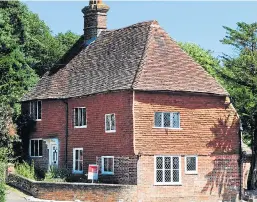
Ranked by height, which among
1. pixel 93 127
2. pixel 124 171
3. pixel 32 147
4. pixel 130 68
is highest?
pixel 130 68

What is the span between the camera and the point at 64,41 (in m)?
77.4

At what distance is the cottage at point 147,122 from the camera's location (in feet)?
128

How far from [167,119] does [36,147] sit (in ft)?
40.1

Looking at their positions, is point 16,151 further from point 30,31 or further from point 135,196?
point 30,31

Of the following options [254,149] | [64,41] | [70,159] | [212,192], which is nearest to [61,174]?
[70,159]

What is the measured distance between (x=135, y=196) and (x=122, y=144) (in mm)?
3628

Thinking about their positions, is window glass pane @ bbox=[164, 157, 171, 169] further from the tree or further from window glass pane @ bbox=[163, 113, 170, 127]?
the tree

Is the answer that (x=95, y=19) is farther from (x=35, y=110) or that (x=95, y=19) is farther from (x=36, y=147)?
(x=36, y=147)

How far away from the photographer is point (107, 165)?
40.6 meters

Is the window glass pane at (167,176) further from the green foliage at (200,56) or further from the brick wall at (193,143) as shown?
the green foliage at (200,56)

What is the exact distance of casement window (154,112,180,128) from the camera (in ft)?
130

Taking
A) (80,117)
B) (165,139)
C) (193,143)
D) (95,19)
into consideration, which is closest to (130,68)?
(165,139)

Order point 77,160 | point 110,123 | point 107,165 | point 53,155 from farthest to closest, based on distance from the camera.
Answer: point 53,155 < point 77,160 < point 110,123 < point 107,165

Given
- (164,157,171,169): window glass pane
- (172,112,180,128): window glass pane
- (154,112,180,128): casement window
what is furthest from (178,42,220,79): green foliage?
(164,157,171,169): window glass pane
